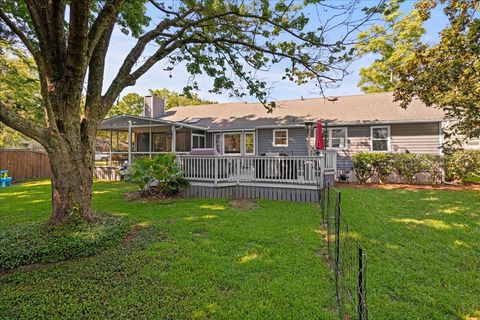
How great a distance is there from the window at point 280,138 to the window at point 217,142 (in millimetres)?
3407

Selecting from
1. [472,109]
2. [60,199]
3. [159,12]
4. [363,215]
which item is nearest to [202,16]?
[159,12]

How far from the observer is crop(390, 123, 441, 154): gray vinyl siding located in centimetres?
1156

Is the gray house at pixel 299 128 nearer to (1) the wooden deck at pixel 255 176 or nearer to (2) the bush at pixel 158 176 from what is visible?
(1) the wooden deck at pixel 255 176

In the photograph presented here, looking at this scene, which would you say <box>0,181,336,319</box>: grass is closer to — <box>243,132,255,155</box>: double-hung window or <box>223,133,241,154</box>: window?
<box>243,132,255,155</box>: double-hung window

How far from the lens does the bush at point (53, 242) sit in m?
3.54

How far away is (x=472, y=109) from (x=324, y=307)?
7.53 meters

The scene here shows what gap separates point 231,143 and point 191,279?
1245 cm

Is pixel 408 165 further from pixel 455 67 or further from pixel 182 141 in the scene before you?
pixel 182 141

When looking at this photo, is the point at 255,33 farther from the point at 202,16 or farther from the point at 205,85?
the point at 205,85

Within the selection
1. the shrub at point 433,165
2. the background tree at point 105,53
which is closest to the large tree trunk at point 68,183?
the background tree at point 105,53

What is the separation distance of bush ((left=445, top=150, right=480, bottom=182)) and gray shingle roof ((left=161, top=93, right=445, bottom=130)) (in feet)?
6.42

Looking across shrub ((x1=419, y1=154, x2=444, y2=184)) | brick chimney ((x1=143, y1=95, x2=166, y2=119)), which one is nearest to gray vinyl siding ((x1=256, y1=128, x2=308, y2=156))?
shrub ((x1=419, y1=154, x2=444, y2=184))

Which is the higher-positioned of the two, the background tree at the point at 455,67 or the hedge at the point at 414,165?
the background tree at the point at 455,67

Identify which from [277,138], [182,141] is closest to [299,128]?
[277,138]
